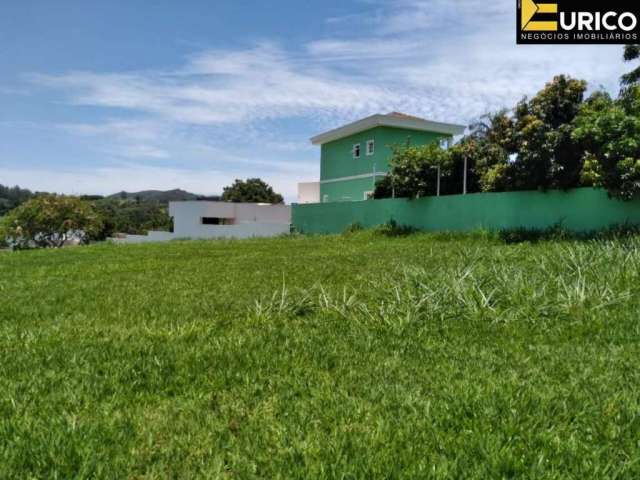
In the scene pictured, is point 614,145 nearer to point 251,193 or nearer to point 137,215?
point 251,193

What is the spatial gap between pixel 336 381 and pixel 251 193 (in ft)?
159

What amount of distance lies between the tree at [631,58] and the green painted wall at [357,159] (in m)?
10.9

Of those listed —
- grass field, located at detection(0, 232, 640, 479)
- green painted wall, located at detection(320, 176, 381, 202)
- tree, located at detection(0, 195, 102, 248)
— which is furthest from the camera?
tree, located at detection(0, 195, 102, 248)

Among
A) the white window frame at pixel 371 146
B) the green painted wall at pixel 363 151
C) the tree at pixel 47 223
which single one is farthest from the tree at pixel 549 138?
the tree at pixel 47 223

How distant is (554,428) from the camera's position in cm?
218

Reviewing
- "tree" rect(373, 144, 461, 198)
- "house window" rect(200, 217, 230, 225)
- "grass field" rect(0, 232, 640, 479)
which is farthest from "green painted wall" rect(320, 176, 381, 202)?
"grass field" rect(0, 232, 640, 479)

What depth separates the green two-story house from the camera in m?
24.0

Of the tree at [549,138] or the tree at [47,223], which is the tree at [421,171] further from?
the tree at [47,223]

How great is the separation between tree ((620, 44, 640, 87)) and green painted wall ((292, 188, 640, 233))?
3918 millimetres

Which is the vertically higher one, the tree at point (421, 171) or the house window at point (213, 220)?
the tree at point (421, 171)

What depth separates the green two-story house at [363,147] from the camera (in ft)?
78.8

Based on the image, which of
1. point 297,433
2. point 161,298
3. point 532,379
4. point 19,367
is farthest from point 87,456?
point 161,298

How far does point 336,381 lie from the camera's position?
2789 millimetres

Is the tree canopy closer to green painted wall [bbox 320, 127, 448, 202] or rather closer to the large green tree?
the large green tree
